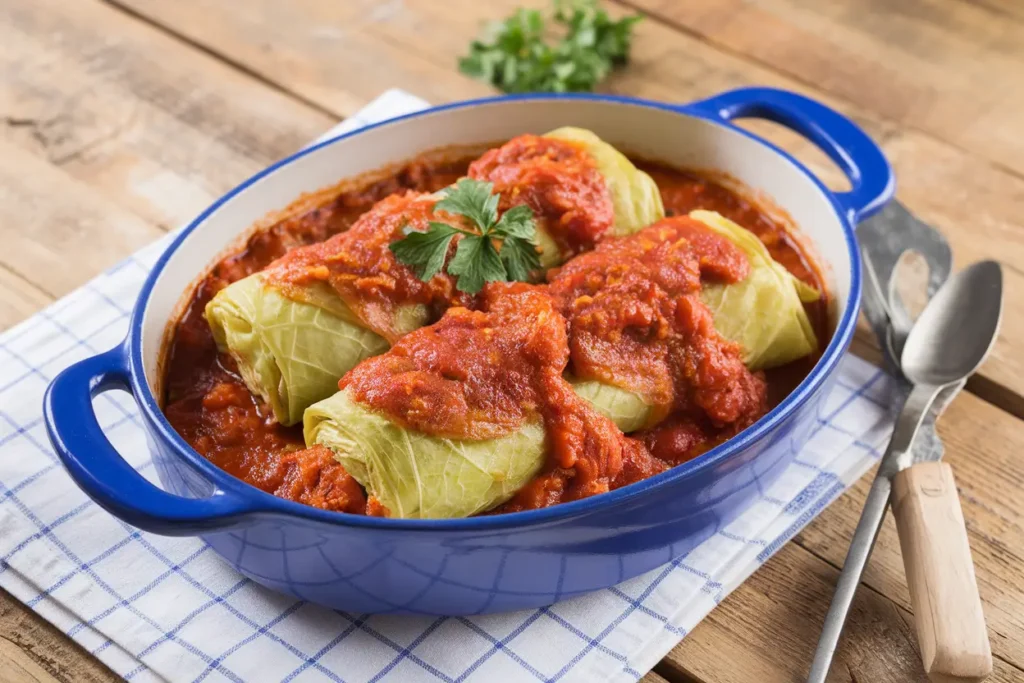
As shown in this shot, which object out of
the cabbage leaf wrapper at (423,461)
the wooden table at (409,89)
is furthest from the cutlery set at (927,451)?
the cabbage leaf wrapper at (423,461)

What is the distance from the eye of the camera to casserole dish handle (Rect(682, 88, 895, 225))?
9.24 feet

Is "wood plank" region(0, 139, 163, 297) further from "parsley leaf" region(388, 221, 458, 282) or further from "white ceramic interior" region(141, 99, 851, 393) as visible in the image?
"parsley leaf" region(388, 221, 458, 282)

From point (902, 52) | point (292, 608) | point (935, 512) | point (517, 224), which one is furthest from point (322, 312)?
point (902, 52)

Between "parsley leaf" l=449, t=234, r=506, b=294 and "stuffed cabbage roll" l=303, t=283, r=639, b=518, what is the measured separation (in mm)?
137

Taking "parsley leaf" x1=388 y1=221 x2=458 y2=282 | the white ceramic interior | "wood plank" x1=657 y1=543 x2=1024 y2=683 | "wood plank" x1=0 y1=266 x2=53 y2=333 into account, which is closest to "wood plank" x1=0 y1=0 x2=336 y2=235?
"wood plank" x1=0 y1=266 x2=53 y2=333

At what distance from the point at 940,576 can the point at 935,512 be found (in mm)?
161

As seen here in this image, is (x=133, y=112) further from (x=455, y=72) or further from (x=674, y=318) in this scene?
(x=674, y=318)

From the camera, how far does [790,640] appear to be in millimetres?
2402

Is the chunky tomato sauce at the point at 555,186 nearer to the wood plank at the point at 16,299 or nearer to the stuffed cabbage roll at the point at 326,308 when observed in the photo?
the stuffed cabbage roll at the point at 326,308

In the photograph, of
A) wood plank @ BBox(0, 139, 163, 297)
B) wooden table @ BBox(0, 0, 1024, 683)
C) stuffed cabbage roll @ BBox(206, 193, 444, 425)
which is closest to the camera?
stuffed cabbage roll @ BBox(206, 193, 444, 425)

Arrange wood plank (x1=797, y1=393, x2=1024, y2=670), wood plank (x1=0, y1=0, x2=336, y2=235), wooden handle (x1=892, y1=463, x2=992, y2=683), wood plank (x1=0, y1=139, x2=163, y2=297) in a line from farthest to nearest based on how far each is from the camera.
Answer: wood plank (x1=0, y1=0, x2=336, y2=235) < wood plank (x1=0, y1=139, x2=163, y2=297) < wood plank (x1=797, y1=393, x2=1024, y2=670) < wooden handle (x1=892, y1=463, x2=992, y2=683)

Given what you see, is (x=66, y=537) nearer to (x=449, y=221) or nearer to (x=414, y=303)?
(x=414, y=303)

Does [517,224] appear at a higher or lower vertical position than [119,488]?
higher

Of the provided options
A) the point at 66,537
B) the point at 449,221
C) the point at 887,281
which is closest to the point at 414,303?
the point at 449,221
